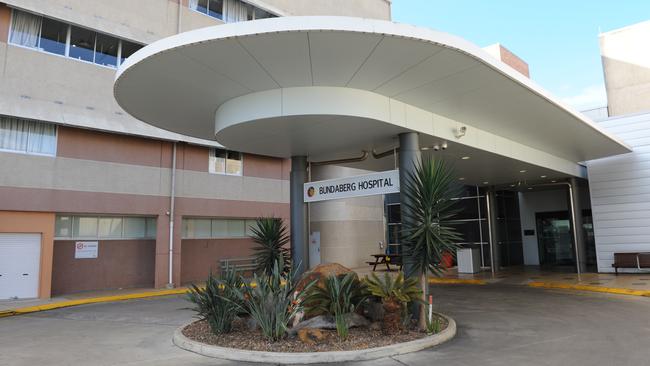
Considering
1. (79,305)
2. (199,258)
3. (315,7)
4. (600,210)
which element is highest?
(315,7)

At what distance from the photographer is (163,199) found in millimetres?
17094

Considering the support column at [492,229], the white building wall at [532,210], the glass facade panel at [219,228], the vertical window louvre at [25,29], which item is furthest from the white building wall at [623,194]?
the vertical window louvre at [25,29]

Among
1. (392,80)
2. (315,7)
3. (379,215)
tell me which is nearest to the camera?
(392,80)

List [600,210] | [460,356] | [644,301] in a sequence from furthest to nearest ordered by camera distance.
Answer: [600,210] → [644,301] → [460,356]

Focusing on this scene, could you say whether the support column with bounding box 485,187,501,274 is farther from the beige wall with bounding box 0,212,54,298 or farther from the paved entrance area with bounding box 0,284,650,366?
the beige wall with bounding box 0,212,54,298

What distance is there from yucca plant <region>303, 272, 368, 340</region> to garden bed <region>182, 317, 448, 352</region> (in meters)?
0.25

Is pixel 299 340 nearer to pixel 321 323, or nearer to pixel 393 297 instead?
pixel 321 323

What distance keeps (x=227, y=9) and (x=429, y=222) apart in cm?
1617

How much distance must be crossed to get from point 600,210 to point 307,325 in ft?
51.0

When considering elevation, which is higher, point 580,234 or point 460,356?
point 580,234

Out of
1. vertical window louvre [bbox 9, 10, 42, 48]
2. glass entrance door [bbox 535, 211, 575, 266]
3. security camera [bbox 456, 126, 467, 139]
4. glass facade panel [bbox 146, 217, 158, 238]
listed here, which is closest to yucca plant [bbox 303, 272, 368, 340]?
security camera [bbox 456, 126, 467, 139]

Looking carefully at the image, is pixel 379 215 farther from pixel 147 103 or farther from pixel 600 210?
pixel 147 103

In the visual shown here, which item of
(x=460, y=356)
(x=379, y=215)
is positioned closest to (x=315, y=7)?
(x=379, y=215)

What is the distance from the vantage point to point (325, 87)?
7.99 meters
